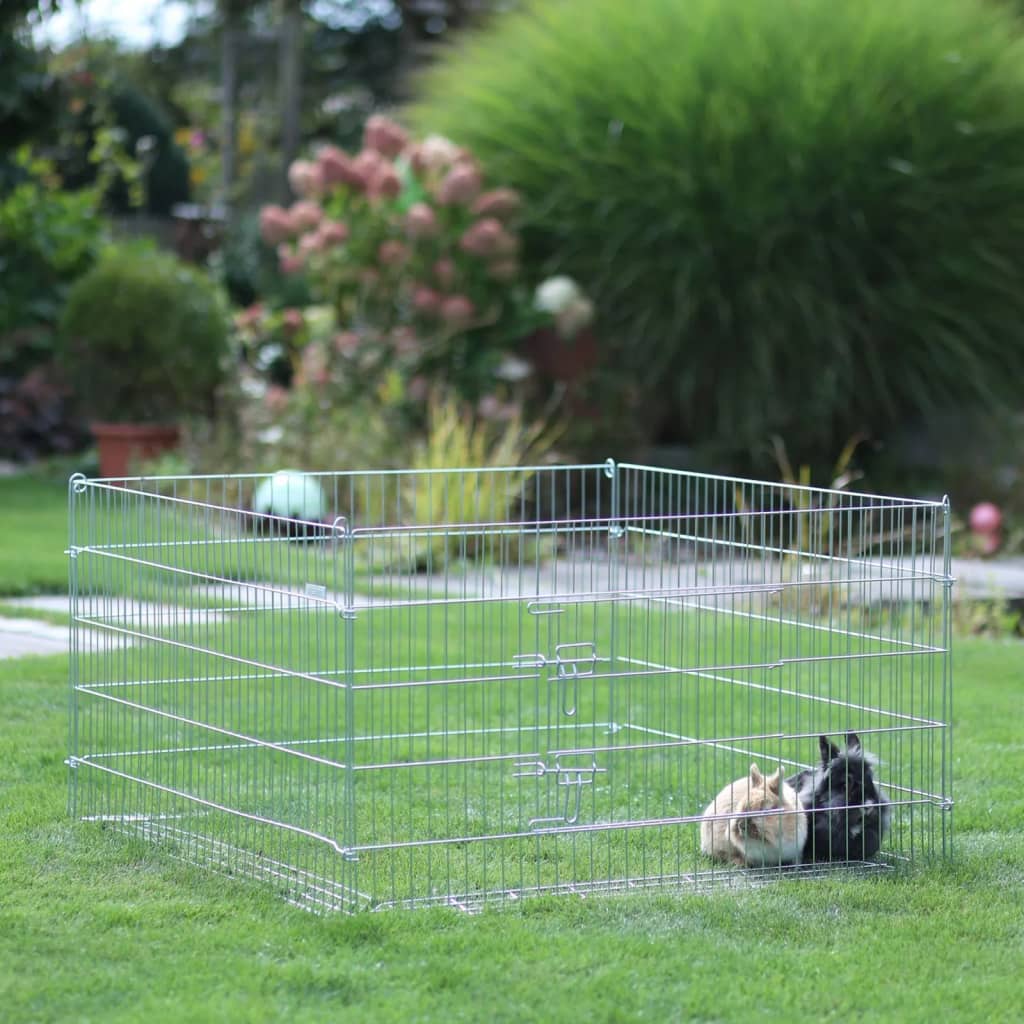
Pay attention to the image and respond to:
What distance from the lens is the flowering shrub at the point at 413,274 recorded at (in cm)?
883

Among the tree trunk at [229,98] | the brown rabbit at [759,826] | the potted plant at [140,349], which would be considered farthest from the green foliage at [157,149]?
the brown rabbit at [759,826]

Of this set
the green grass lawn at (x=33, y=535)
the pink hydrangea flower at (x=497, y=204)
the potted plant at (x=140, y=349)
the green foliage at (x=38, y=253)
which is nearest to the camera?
the green grass lawn at (x=33, y=535)

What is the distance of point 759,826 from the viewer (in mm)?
3326

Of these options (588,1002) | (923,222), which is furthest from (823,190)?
(588,1002)

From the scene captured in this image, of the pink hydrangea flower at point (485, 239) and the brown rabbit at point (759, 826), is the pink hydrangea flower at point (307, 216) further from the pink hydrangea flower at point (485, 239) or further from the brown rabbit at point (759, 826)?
the brown rabbit at point (759, 826)

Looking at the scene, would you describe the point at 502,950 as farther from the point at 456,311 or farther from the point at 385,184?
the point at 385,184

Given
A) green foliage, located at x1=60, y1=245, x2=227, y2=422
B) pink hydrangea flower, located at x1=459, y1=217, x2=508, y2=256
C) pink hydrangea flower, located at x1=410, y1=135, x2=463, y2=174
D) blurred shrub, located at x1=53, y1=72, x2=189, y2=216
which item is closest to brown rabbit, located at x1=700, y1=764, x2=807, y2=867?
pink hydrangea flower, located at x1=459, y1=217, x2=508, y2=256

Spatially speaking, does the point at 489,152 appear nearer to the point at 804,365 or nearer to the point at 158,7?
the point at 804,365

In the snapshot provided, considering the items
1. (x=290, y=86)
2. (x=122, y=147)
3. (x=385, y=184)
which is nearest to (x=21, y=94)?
(x=385, y=184)

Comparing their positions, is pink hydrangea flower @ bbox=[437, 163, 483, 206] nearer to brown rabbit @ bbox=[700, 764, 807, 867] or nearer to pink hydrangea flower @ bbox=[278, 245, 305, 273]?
pink hydrangea flower @ bbox=[278, 245, 305, 273]

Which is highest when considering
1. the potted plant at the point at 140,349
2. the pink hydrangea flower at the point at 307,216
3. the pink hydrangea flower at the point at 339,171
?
the pink hydrangea flower at the point at 339,171

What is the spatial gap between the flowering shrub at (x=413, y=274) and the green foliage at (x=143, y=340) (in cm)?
94

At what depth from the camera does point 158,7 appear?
18359 mm

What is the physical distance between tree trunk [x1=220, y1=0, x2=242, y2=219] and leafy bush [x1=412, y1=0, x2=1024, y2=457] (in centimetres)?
826
